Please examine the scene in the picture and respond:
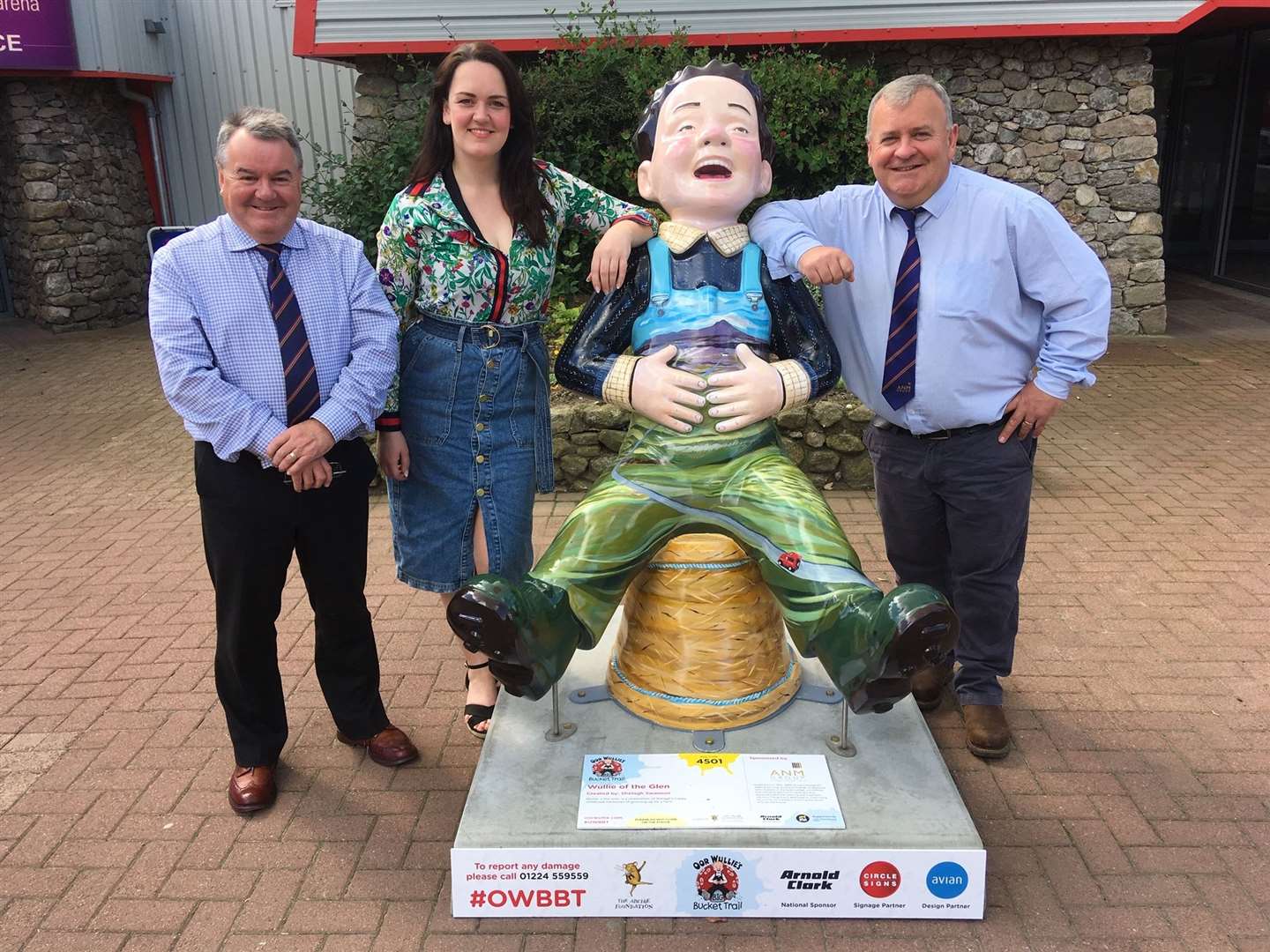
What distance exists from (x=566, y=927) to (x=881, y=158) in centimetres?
224

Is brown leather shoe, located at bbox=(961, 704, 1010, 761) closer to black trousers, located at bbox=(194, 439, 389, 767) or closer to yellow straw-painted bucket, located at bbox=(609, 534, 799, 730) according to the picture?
yellow straw-painted bucket, located at bbox=(609, 534, 799, 730)

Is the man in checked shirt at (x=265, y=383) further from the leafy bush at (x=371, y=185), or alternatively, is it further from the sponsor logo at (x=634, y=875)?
the leafy bush at (x=371, y=185)

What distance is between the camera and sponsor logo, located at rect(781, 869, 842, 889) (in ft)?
8.02

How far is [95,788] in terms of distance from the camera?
311cm

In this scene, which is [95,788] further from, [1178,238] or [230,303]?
[1178,238]

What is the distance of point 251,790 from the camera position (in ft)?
9.70

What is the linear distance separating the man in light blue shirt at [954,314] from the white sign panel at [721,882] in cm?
53

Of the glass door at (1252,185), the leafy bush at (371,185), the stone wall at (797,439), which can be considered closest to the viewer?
the stone wall at (797,439)

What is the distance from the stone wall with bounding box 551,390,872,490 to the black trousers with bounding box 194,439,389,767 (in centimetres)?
267

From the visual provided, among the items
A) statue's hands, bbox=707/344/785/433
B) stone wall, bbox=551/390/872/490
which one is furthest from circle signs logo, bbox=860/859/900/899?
stone wall, bbox=551/390/872/490

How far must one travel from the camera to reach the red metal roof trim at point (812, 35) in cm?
816

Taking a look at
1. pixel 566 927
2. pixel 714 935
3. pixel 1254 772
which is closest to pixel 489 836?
pixel 566 927

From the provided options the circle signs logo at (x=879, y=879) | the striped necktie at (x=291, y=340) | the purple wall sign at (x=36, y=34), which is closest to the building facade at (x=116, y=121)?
the purple wall sign at (x=36, y=34)

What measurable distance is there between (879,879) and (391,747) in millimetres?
1557
